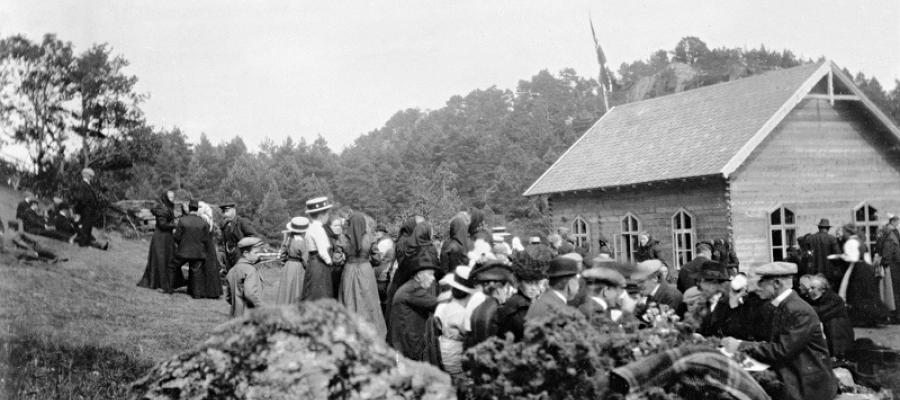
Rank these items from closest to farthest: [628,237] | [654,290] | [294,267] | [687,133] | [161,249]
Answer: [654,290]
[294,267]
[161,249]
[687,133]
[628,237]

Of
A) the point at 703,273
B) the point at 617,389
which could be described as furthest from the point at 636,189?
the point at 617,389

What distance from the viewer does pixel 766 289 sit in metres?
6.81

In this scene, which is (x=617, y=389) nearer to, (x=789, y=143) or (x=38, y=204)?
(x=38, y=204)

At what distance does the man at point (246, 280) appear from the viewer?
8.08 m

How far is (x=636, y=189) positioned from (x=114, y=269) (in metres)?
14.2

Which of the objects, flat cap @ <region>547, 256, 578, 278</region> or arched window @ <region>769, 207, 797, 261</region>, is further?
arched window @ <region>769, 207, 797, 261</region>

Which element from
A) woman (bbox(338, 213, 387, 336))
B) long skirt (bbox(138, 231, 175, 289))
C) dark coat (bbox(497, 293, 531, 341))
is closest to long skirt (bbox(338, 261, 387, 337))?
woman (bbox(338, 213, 387, 336))

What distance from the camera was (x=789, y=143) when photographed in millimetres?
20281

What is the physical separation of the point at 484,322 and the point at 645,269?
368 cm

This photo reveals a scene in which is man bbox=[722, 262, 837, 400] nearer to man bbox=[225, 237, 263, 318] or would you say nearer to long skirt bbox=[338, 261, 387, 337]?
long skirt bbox=[338, 261, 387, 337]

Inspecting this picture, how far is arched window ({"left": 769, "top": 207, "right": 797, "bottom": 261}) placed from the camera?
64.6ft

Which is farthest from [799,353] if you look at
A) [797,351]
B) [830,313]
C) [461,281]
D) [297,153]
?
[297,153]

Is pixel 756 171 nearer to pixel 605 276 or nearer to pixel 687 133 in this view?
pixel 687 133

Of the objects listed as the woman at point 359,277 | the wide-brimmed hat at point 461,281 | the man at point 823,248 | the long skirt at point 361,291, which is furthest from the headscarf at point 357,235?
the man at point 823,248
